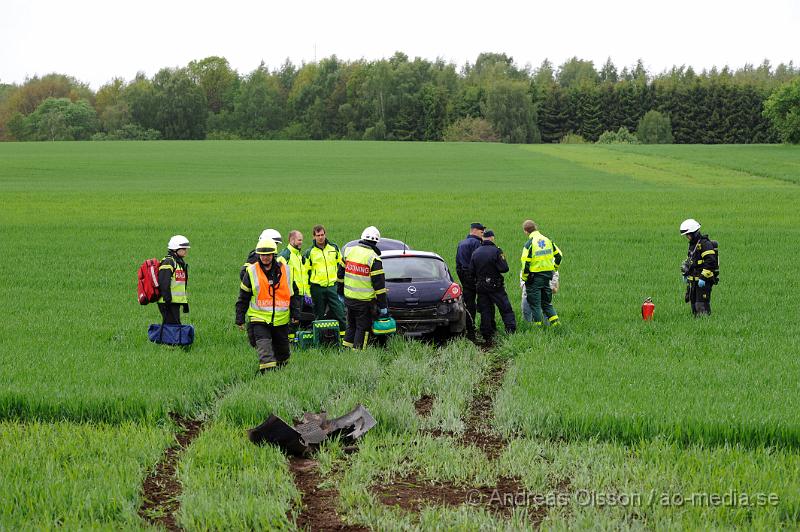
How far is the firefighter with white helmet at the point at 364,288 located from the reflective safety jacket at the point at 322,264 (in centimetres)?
91

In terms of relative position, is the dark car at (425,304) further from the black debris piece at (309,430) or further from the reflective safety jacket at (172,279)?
the black debris piece at (309,430)

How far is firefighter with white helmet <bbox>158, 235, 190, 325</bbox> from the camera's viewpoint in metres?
11.9

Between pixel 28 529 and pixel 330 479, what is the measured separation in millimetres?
2346

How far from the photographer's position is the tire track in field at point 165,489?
6465 millimetres

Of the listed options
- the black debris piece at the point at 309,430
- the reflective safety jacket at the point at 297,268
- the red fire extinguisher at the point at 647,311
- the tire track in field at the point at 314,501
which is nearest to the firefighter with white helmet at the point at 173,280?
the reflective safety jacket at the point at 297,268

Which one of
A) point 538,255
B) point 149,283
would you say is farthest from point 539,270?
point 149,283

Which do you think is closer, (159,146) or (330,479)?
(330,479)

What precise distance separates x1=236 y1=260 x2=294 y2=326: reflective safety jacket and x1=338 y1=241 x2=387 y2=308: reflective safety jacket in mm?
1486

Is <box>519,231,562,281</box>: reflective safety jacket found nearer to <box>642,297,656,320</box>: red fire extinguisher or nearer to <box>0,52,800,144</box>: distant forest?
<box>642,297,656,320</box>: red fire extinguisher

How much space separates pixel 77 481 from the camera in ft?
22.4

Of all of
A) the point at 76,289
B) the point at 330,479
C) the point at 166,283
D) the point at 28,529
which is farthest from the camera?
the point at 76,289

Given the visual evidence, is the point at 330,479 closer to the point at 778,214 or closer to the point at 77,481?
the point at 77,481

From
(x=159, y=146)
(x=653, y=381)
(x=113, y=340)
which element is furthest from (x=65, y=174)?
(x=653, y=381)

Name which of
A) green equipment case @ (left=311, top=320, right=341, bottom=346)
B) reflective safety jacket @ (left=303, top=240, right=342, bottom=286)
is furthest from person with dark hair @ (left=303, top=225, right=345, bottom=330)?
green equipment case @ (left=311, top=320, right=341, bottom=346)
